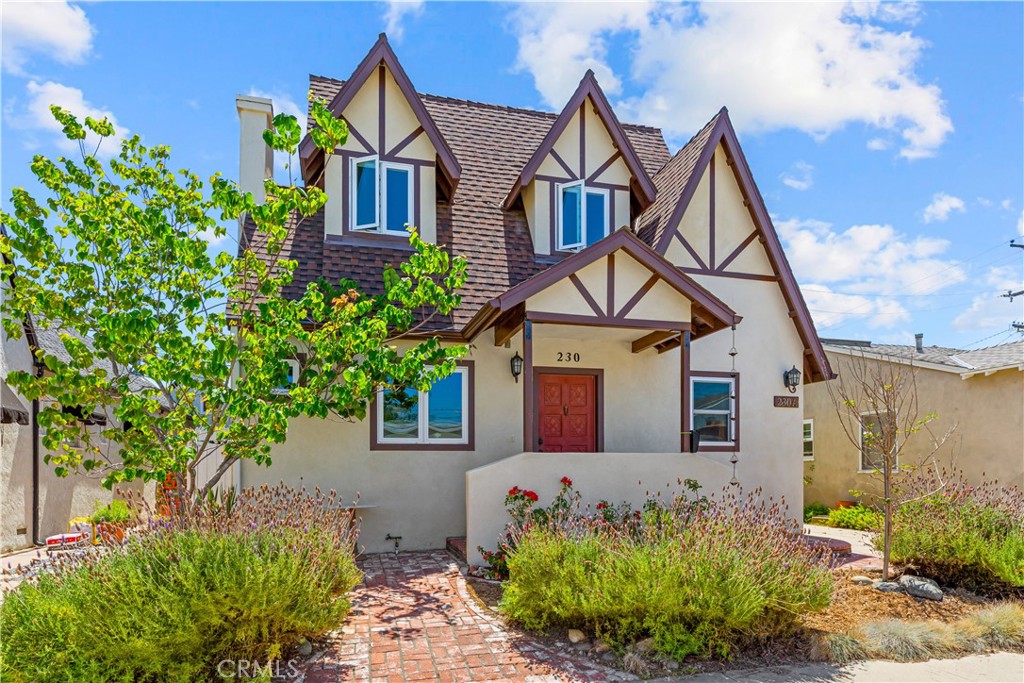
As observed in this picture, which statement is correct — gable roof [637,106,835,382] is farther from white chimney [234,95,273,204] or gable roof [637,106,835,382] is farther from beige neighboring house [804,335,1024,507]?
white chimney [234,95,273,204]

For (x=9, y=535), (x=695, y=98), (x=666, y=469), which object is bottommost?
(x=9, y=535)

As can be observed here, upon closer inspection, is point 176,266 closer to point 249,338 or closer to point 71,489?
point 249,338

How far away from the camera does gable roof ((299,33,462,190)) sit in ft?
36.8

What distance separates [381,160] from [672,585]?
336 inches

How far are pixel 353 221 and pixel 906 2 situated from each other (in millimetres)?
9595

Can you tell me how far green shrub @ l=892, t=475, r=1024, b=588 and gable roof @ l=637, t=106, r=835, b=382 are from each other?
160 inches

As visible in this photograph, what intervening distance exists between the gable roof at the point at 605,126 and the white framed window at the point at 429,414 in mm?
3993

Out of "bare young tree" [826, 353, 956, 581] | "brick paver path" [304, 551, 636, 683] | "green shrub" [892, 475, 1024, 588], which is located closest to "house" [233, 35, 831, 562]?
"brick paver path" [304, 551, 636, 683]

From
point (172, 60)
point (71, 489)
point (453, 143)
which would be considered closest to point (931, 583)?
point (453, 143)

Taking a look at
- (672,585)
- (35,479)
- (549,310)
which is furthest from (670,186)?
(35,479)

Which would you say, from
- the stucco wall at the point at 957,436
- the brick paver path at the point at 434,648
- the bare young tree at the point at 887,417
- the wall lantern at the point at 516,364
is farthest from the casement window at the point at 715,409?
the brick paver path at the point at 434,648

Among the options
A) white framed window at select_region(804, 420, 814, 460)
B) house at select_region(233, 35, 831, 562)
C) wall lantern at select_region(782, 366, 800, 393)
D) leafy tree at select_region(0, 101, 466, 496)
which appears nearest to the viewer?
leafy tree at select_region(0, 101, 466, 496)

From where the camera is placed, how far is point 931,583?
8430 mm

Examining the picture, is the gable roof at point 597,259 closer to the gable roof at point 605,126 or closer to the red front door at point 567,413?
the red front door at point 567,413
